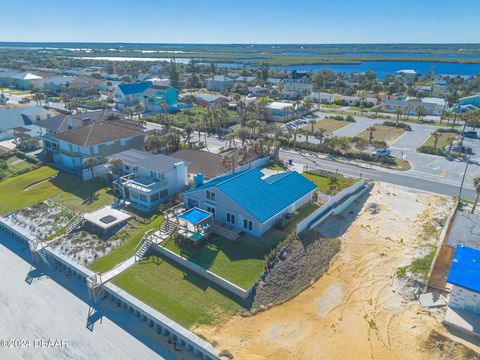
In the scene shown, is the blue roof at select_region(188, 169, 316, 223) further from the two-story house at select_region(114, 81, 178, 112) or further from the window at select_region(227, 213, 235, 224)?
the two-story house at select_region(114, 81, 178, 112)

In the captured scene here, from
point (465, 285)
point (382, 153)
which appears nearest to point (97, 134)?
point (382, 153)

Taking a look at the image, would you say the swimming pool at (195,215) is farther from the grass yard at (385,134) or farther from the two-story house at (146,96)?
the two-story house at (146,96)

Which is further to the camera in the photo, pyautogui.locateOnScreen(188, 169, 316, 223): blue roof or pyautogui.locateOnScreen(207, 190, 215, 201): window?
pyautogui.locateOnScreen(207, 190, 215, 201): window

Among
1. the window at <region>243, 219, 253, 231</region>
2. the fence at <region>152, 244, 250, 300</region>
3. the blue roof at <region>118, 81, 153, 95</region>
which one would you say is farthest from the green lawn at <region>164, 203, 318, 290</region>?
the blue roof at <region>118, 81, 153, 95</region>

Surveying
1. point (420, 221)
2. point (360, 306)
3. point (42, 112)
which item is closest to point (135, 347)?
point (360, 306)

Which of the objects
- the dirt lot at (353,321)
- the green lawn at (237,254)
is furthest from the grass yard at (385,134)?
the green lawn at (237,254)

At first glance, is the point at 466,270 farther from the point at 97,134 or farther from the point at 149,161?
the point at 97,134
